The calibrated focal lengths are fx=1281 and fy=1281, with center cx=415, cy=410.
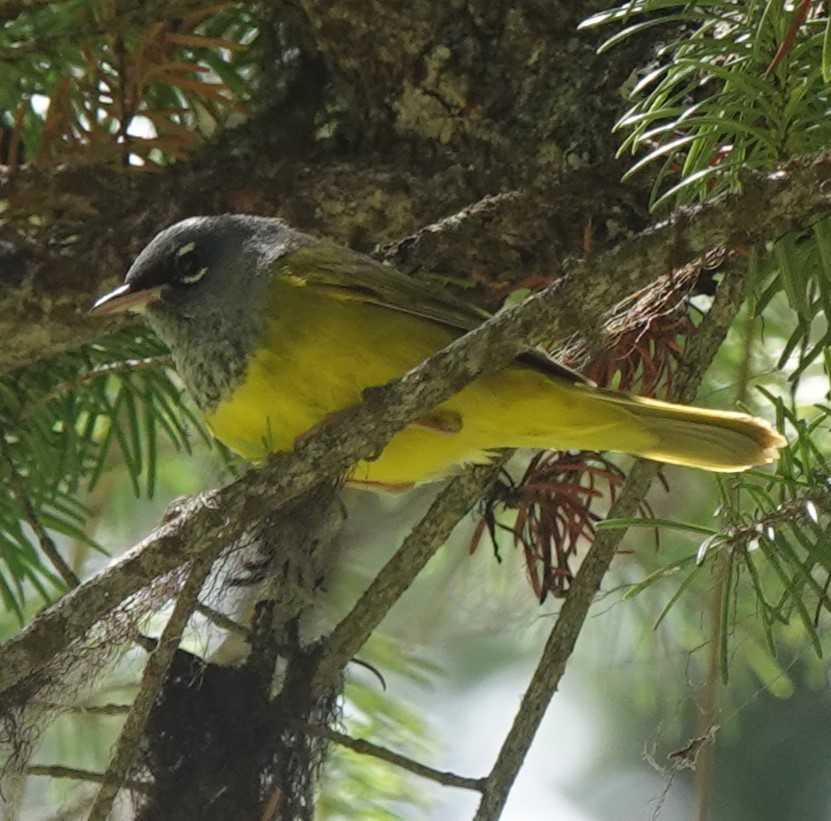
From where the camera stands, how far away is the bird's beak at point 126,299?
1.48 m

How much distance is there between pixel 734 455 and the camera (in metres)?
1.35

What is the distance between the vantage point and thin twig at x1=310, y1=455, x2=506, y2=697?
1268 mm

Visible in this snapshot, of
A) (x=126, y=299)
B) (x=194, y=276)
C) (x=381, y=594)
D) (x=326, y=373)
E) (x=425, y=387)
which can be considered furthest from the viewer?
(x=194, y=276)

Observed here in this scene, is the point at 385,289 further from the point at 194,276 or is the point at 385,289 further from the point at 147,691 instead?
the point at 147,691

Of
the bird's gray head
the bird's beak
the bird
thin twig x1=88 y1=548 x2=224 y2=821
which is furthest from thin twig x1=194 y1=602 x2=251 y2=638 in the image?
the bird's beak

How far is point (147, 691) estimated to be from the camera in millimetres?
1032

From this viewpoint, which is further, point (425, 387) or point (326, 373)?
point (326, 373)

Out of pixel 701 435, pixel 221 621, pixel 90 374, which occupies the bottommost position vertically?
pixel 221 621

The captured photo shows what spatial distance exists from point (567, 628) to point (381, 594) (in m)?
0.22

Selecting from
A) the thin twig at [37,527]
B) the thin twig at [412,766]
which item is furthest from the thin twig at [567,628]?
the thin twig at [37,527]

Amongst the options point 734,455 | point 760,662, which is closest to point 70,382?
point 734,455

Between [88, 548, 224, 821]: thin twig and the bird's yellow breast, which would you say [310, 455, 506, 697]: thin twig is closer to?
the bird's yellow breast

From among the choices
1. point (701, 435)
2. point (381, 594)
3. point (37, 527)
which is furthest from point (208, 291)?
point (701, 435)

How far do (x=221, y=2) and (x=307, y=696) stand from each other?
33.2 inches
